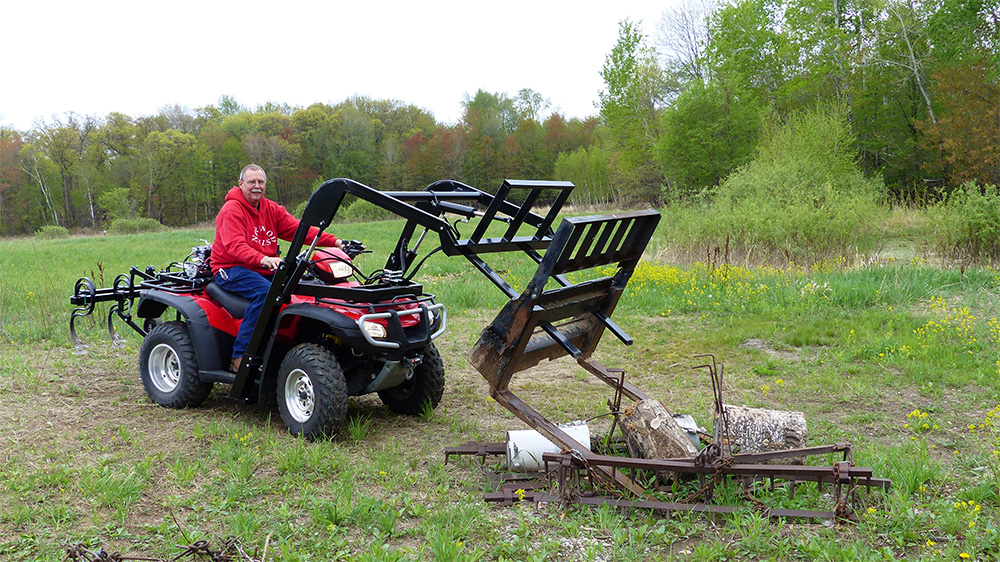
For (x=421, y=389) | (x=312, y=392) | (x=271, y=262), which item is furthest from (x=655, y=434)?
(x=271, y=262)

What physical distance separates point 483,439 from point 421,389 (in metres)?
0.74

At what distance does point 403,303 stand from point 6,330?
21.4 feet

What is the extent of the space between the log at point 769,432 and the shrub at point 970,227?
32.2 feet

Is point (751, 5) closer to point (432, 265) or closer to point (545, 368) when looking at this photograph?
point (432, 265)

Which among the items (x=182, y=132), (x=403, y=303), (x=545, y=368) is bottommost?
(x=545, y=368)

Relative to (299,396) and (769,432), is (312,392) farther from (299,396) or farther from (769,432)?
(769,432)

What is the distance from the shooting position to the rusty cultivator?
3645mm

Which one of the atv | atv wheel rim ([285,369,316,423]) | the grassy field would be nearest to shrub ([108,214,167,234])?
the grassy field

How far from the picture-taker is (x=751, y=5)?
1464 inches

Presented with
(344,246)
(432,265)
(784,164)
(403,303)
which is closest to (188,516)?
(403,303)

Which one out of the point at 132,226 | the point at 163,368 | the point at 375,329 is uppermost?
the point at 375,329

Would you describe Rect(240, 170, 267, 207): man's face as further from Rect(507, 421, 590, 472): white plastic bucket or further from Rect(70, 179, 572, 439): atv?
Rect(507, 421, 590, 472): white plastic bucket

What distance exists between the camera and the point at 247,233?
528cm

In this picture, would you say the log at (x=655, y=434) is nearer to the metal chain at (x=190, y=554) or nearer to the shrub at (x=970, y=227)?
the metal chain at (x=190, y=554)
